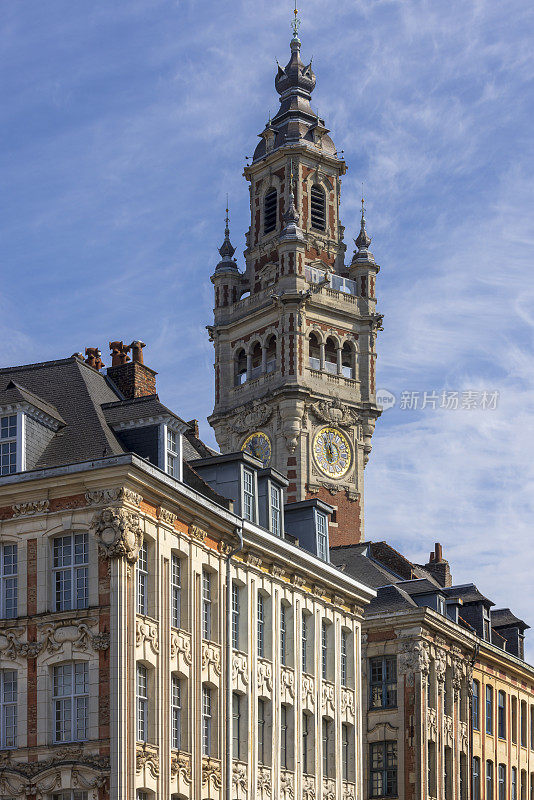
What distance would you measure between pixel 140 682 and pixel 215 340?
6317 cm

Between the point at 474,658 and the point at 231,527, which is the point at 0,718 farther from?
the point at 474,658

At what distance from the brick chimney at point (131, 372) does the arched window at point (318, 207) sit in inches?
2047

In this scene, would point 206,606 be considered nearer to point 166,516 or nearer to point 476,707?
point 166,516

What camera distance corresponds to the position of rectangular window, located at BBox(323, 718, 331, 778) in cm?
5750

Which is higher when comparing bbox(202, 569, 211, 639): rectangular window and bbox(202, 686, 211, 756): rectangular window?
bbox(202, 569, 211, 639): rectangular window

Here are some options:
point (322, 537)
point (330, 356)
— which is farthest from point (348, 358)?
point (322, 537)

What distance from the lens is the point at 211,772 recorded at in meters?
48.7

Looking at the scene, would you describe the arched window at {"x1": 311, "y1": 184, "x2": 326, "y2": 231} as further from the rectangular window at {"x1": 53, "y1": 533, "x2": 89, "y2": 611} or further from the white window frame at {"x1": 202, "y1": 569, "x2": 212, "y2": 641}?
the rectangular window at {"x1": 53, "y1": 533, "x2": 89, "y2": 611}

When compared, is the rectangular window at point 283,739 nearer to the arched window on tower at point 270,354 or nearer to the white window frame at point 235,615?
the white window frame at point 235,615

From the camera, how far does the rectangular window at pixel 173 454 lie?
4983 centimetres

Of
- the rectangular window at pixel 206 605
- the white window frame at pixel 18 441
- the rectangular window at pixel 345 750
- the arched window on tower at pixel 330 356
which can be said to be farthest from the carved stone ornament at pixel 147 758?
the arched window on tower at pixel 330 356

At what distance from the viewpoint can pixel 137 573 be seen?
150 ft

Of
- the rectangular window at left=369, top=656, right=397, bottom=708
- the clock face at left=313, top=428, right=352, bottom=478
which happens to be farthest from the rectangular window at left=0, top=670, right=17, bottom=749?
the clock face at left=313, top=428, right=352, bottom=478

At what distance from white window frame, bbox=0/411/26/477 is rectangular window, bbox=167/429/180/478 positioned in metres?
5.01
